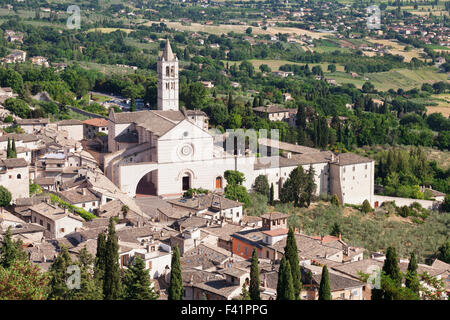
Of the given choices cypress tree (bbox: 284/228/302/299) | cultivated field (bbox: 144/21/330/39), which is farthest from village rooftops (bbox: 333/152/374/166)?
cultivated field (bbox: 144/21/330/39)

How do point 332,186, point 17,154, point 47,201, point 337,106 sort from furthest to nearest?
point 337,106 → point 332,186 → point 17,154 → point 47,201

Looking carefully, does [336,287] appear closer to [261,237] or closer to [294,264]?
[294,264]

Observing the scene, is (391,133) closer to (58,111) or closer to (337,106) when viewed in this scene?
(337,106)

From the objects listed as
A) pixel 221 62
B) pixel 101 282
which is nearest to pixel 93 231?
pixel 101 282

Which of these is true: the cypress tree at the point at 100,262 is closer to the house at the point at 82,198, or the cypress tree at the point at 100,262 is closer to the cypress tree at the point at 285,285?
the cypress tree at the point at 285,285

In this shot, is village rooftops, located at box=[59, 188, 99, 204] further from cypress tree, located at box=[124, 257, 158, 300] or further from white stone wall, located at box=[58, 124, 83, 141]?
white stone wall, located at box=[58, 124, 83, 141]

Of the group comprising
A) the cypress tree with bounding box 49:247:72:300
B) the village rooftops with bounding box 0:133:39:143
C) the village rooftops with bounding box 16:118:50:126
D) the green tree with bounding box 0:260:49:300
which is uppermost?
the green tree with bounding box 0:260:49:300

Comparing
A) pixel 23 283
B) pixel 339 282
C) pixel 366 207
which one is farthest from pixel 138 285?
pixel 366 207
